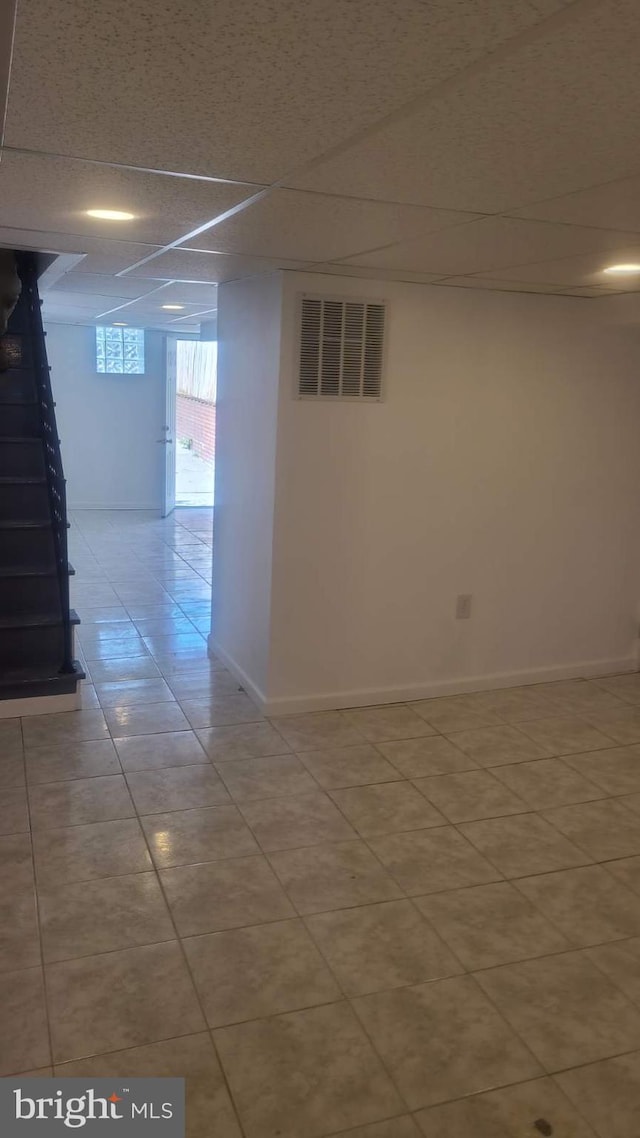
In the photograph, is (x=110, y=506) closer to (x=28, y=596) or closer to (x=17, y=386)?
(x=17, y=386)

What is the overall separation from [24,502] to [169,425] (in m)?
5.42

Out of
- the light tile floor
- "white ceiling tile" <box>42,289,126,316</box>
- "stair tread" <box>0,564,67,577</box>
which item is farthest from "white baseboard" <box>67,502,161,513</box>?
the light tile floor

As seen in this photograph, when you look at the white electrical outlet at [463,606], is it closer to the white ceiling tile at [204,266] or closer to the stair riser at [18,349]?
the white ceiling tile at [204,266]

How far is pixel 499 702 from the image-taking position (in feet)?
14.9

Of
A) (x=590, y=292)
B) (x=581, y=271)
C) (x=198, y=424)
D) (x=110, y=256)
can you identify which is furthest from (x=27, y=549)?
(x=198, y=424)

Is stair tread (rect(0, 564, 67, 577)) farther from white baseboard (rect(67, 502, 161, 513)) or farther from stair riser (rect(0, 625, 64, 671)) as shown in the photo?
white baseboard (rect(67, 502, 161, 513))

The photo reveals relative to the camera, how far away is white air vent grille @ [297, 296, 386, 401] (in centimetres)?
393

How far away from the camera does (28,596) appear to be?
4391 mm

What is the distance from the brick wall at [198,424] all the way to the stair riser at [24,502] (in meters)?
8.13

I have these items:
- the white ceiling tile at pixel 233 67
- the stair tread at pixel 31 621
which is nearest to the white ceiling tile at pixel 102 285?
the stair tread at pixel 31 621

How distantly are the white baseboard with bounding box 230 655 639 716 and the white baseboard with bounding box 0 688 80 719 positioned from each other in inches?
35.5

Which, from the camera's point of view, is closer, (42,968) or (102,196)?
(102,196)

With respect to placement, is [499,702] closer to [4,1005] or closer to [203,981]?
[203,981]

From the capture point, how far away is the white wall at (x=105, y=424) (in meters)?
9.58
